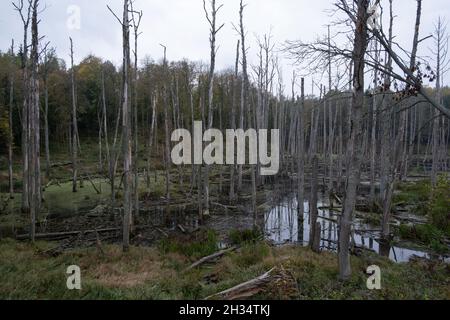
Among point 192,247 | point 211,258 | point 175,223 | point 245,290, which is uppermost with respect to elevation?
point 245,290

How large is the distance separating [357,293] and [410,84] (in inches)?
163

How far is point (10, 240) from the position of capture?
10.8 m

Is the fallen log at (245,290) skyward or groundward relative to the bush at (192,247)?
skyward

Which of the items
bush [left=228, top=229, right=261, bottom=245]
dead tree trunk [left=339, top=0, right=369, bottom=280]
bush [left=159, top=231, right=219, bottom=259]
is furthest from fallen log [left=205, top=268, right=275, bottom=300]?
bush [left=228, top=229, right=261, bottom=245]

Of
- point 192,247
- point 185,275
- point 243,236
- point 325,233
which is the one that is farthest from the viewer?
point 325,233

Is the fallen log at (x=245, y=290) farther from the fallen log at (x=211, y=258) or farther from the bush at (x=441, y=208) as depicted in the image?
the bush at (x=441, y=208)

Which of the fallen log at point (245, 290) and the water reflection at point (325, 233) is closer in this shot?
the fallen log at point (245, 290)

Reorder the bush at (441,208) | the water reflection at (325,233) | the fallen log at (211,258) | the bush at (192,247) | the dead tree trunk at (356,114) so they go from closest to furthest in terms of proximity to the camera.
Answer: the dead tree trunk at (356,114) → the fallen log at (211,258) → the bush at (192,247) → the water reflection at (325,233) → the bush at (441,208)

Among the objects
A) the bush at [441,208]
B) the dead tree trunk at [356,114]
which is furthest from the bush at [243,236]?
the bush at [441,208]

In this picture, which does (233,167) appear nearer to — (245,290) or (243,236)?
(243,236)

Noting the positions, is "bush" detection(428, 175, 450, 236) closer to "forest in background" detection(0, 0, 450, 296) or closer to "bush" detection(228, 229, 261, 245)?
"forest in background" detection(0, 0, 450, 296)

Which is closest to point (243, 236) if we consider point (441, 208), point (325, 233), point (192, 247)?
point (192, 247)

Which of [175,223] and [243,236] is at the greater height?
[243,236]
